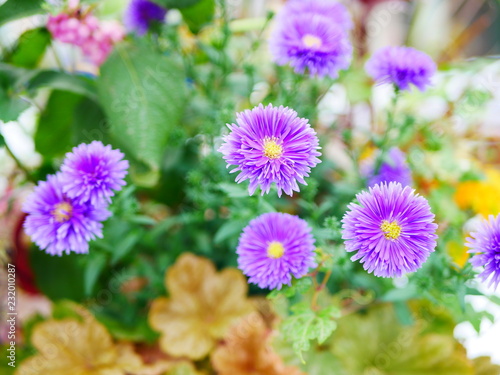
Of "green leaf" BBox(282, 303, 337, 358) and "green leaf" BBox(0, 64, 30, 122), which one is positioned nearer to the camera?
"green leaf" BBox(282, 303, 337, 358)

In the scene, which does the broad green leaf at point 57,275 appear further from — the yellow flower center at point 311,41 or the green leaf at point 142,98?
the yellow flower center at point 311,41

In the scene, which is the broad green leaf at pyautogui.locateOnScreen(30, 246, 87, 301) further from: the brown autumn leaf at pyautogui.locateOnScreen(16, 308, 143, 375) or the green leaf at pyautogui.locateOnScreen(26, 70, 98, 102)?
the green leaf at pyautogui.locateOnScreen(26, 70, 98, 102)

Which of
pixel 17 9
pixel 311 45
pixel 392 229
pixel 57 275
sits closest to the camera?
pixel 392 229

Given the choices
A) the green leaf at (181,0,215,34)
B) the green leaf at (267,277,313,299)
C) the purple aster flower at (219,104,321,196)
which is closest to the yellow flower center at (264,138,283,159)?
the purple aster flower at (219,104,321,196)

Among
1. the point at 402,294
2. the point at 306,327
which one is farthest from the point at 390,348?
the point at 306,327

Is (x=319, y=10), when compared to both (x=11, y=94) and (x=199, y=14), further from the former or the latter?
(x=11, y=94)

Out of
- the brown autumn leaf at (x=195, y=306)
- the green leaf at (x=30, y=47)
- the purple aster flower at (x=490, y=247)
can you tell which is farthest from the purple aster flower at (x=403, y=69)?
the green leaf at (x=30, y=47)

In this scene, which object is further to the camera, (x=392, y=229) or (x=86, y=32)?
(x=86, y=32)

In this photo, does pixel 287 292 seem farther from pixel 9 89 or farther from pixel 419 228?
pixel 9 89
